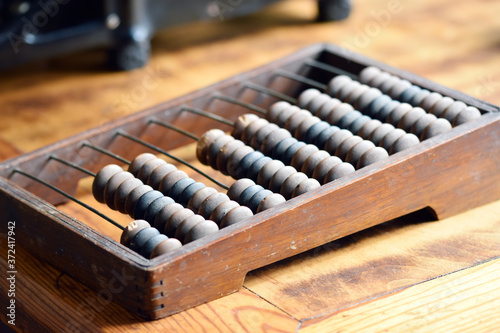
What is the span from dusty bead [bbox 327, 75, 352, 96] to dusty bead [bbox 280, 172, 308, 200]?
1.26 ft

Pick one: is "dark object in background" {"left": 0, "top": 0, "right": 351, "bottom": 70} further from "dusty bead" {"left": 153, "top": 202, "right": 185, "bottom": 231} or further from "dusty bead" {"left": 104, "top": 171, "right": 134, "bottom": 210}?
"dusty bead" {"left": 153, "top": 202, "right": 185, "bottom": 231}

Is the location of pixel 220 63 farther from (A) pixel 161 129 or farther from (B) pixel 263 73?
(A) pixel 161 129

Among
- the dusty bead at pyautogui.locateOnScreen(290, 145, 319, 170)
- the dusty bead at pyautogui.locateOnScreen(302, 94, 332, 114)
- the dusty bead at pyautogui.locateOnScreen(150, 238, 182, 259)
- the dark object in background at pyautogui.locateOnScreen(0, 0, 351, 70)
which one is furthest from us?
the dark object in background at pyautogui.locateOnScreen(0, 0, 351, 70)

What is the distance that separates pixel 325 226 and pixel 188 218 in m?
0.23

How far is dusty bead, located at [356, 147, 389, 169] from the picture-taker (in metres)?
1.37

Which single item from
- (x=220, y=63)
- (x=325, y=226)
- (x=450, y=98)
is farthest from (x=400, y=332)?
(x=220, y=63)

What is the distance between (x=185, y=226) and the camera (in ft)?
4.02

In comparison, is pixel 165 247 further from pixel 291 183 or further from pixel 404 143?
pixel 404 143

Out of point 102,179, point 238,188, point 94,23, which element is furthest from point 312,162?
point 94,23

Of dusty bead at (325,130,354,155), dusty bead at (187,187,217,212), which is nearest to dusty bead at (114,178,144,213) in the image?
dusty bead at (187,187,217,212)

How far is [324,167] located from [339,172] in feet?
0.11

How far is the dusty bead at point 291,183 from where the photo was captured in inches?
52.0

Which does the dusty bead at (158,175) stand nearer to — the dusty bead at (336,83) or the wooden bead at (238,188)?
the wooden bead at (238,188)

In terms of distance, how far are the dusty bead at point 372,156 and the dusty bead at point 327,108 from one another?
0.71ft
